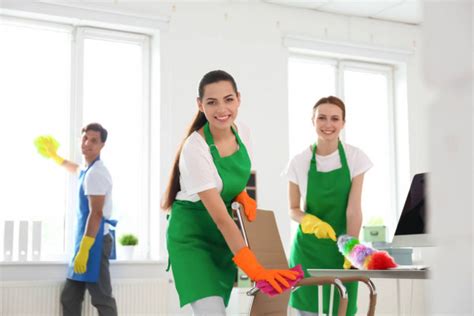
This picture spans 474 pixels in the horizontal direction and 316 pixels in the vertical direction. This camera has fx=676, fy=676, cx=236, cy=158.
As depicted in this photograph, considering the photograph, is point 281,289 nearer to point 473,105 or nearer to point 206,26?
point 473,105

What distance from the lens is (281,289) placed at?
6.49 feet

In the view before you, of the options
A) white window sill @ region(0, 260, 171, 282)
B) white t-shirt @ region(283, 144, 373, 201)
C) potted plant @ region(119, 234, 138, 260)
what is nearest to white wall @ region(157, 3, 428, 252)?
potted plant @ region(119, 234, 138, 260)

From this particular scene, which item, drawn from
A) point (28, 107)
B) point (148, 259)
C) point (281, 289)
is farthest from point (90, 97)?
point (281, 289)

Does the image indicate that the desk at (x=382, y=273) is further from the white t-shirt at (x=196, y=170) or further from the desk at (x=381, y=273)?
the white t-shirt at (x=196, y=170)

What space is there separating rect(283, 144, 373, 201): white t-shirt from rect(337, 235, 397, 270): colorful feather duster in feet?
1.62

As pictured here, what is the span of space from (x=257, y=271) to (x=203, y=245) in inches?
9.0

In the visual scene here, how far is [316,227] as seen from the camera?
8.79 feet

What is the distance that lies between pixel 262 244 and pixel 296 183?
0.75 m

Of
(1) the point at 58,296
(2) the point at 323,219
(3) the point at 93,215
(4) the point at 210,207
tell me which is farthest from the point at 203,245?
(1) the point at 58,296

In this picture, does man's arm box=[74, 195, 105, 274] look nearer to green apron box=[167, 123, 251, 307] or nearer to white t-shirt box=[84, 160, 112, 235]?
white t-shirt box=[84, 160, 112, 235]

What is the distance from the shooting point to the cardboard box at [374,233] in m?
5.39

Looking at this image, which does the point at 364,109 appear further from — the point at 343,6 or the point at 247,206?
the point at 247,206

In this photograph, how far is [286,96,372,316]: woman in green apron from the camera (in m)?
2.71

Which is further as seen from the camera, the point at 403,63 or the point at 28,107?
the point at 403,63
